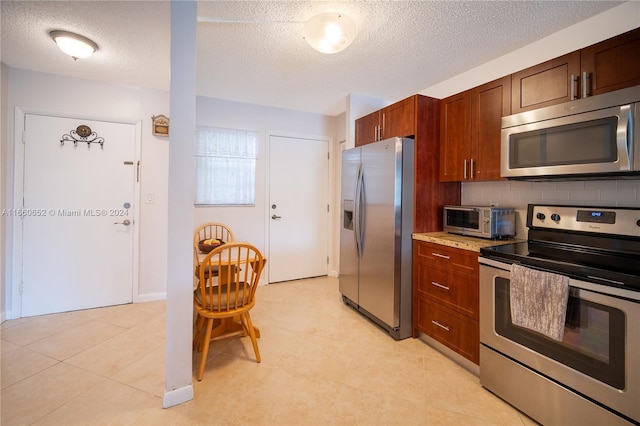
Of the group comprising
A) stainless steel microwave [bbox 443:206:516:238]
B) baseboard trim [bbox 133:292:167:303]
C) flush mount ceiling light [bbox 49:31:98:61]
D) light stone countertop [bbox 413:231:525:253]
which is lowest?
baseboard trim [bbox 133:292:167:303]

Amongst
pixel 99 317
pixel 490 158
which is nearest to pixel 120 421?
pixel 99 317

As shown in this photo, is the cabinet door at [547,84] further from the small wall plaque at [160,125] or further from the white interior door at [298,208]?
the small wall plaque at [160,125]

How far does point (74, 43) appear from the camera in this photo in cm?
210

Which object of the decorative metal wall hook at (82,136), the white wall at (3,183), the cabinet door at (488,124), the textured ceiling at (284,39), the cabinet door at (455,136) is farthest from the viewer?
the decorative metal wall hook at (82,136)

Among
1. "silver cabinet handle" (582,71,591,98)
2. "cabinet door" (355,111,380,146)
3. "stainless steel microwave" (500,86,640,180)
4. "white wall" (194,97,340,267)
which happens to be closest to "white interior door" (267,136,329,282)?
"white wall" (194,97,340,267)

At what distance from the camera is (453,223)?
236 cm

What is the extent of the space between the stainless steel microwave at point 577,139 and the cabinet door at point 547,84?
15cm

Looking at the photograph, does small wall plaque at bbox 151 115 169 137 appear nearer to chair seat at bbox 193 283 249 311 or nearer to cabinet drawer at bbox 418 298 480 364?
chair seat at bbox 193 283 249 311

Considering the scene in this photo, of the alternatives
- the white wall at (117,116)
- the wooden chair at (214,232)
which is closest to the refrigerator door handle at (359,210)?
the wooden chair at (214,232)

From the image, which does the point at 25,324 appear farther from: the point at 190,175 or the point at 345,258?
the point at 345,258

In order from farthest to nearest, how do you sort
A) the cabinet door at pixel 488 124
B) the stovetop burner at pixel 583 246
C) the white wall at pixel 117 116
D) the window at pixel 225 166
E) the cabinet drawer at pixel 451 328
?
the window at pixel 225 166, the white wall at pixel 117 116, the cabinet door at pixel 488 124, the cabinet drawer at pixel 451 328, the stovetop burner at pixel 583 246

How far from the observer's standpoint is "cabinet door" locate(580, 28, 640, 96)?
1.43 metres

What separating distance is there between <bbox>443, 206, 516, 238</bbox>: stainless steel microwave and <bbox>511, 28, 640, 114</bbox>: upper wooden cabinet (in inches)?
29.2

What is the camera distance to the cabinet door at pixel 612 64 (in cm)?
143
